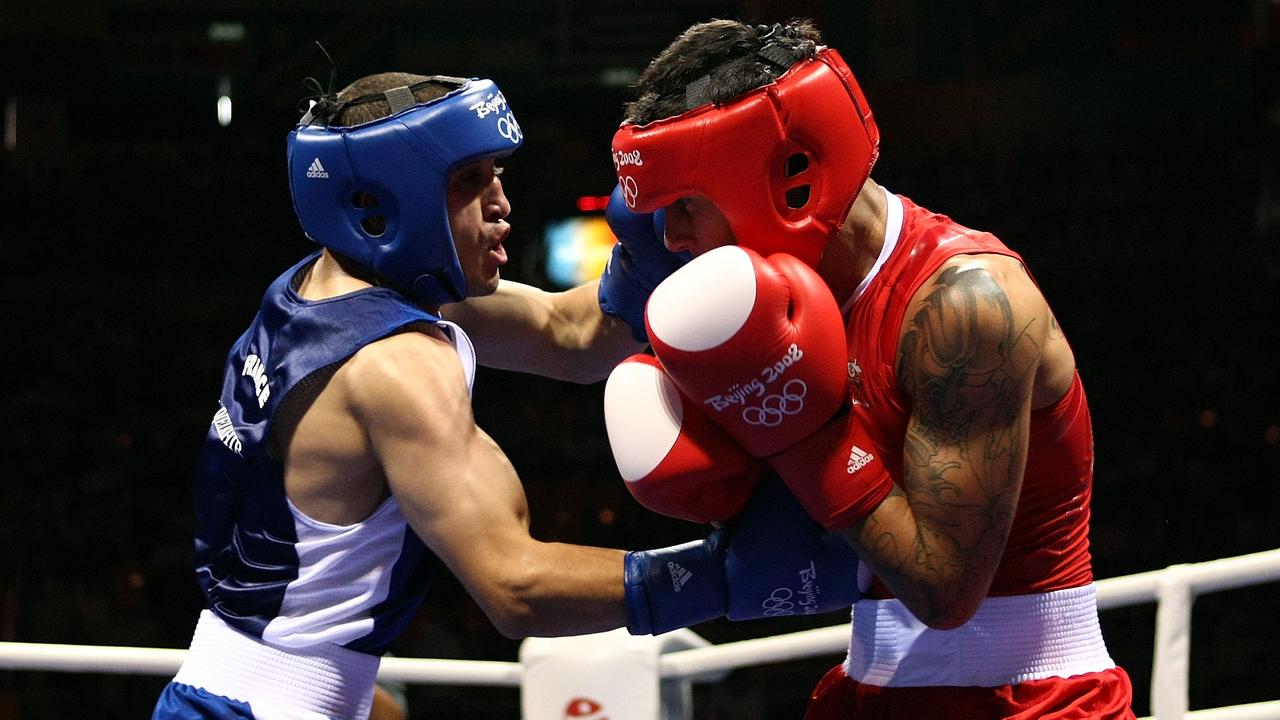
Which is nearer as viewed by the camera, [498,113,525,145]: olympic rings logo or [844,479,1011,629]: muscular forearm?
[844,479,1011,629]: muscular forearm

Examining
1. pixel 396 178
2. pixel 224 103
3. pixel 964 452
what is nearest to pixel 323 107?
pixel 396 178

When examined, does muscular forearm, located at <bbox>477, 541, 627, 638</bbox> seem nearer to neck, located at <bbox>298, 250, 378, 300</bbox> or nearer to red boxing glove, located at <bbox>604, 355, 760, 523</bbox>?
red boxing glove, located at <bbox>604, 355, 760, 523</bbox>

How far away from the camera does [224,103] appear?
10.3 m

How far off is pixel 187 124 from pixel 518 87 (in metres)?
2.74

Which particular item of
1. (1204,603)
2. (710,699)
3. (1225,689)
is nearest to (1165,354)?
(1204,603)

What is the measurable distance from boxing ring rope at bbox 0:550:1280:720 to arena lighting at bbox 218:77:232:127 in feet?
26.8

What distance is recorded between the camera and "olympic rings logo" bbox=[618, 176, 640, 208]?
1972 millimetres

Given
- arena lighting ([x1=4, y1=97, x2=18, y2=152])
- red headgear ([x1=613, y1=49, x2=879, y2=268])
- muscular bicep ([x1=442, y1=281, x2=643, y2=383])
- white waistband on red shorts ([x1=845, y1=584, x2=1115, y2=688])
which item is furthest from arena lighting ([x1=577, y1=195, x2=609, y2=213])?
white waistband on red shorts ([x1=845, y1=584, x2=1115, y2=688])

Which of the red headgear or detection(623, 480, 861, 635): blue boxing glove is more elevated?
the red headgear

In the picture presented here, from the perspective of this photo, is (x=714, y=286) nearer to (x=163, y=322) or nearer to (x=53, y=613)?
(x=53, y=613)

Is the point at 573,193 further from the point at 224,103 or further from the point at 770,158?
the point at 770,158

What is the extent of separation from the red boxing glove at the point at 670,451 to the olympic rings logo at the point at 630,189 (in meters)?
0.26

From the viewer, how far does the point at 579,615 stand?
75.5 inches

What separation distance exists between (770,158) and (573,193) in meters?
7.95
